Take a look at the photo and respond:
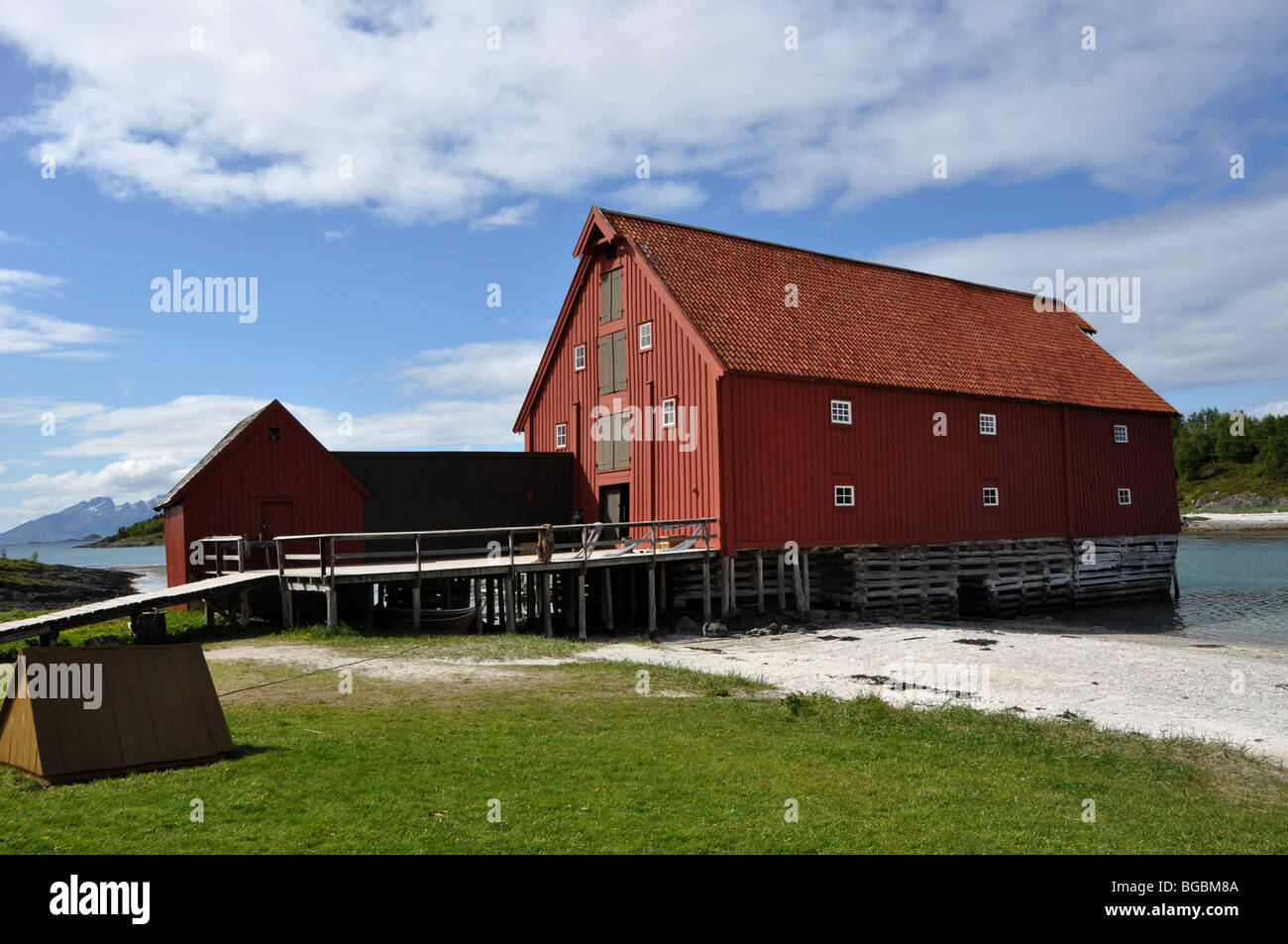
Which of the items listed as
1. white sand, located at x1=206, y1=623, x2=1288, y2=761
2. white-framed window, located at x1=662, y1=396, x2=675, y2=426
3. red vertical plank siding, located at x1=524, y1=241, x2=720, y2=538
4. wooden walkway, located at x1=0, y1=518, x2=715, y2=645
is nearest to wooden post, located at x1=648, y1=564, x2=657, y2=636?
wooden walkway, located at x1=0, y1=518, x2=715, y2=645

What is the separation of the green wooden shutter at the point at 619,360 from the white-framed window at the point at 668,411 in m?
2.19

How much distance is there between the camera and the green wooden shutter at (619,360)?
95.7 feet

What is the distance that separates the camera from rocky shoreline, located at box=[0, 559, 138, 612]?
38.5 metres

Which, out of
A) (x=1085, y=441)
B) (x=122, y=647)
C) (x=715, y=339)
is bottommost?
(x=122, y=647)

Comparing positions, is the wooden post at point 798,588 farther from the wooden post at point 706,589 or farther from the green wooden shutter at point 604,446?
the green wooden shutter at point 604,446

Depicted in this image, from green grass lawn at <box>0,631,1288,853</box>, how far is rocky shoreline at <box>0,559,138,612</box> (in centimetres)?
3092

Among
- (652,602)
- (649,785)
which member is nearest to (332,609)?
(652,602)

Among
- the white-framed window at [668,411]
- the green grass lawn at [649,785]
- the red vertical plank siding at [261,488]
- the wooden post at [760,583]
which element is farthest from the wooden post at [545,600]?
the green grass lawn at [649,785]

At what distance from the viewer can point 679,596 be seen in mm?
26203
